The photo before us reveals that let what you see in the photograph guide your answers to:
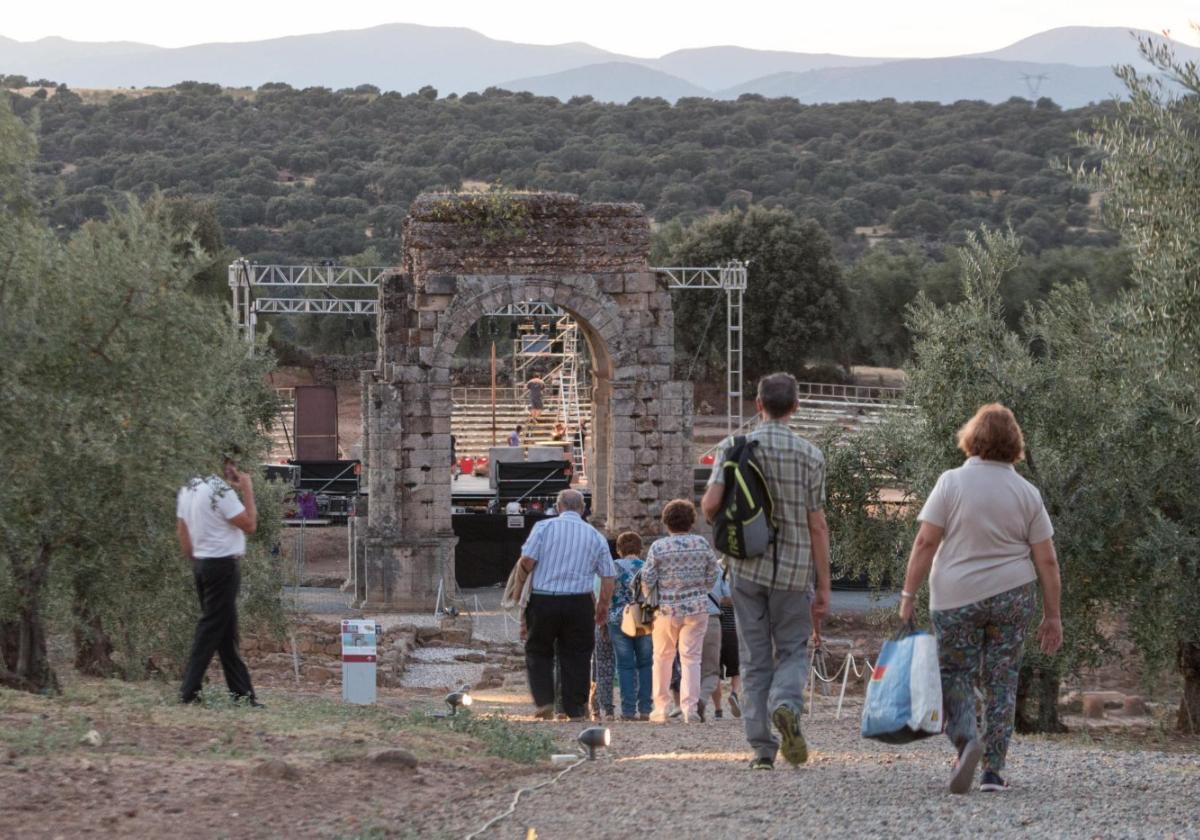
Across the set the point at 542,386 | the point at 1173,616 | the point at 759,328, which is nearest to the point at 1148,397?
the point at 1173,616

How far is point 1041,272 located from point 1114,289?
3.95m

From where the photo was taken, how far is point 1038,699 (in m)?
13.7

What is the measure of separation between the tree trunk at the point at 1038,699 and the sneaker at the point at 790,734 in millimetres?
6193

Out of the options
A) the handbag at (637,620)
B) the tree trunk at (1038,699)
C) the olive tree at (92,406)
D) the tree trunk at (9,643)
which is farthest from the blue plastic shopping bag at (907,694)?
the tree trunk at (1038,699)

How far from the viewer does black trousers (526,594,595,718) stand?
10.7 meters

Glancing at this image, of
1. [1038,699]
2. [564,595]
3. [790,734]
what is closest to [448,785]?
[790,734]

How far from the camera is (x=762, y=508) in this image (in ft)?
24.1

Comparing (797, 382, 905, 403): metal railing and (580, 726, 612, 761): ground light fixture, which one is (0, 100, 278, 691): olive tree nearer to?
(580, 726, 612, 761): ground light fixture

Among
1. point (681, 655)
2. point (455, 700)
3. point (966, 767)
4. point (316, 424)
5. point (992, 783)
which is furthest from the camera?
point (316, 424)

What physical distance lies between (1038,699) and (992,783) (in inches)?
280

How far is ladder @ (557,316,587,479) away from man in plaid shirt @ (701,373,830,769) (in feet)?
94.1

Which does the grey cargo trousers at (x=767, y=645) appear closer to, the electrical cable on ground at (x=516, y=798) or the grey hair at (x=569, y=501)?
the electrical cable on ground at (x=516, y=798)

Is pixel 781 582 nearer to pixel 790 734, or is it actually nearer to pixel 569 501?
pixel 790 734

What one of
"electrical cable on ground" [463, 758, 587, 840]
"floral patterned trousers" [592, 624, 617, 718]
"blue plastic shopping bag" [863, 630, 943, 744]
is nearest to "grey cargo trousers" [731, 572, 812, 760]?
"blue plastic shopping bag" [863, 630, 943, 744]
